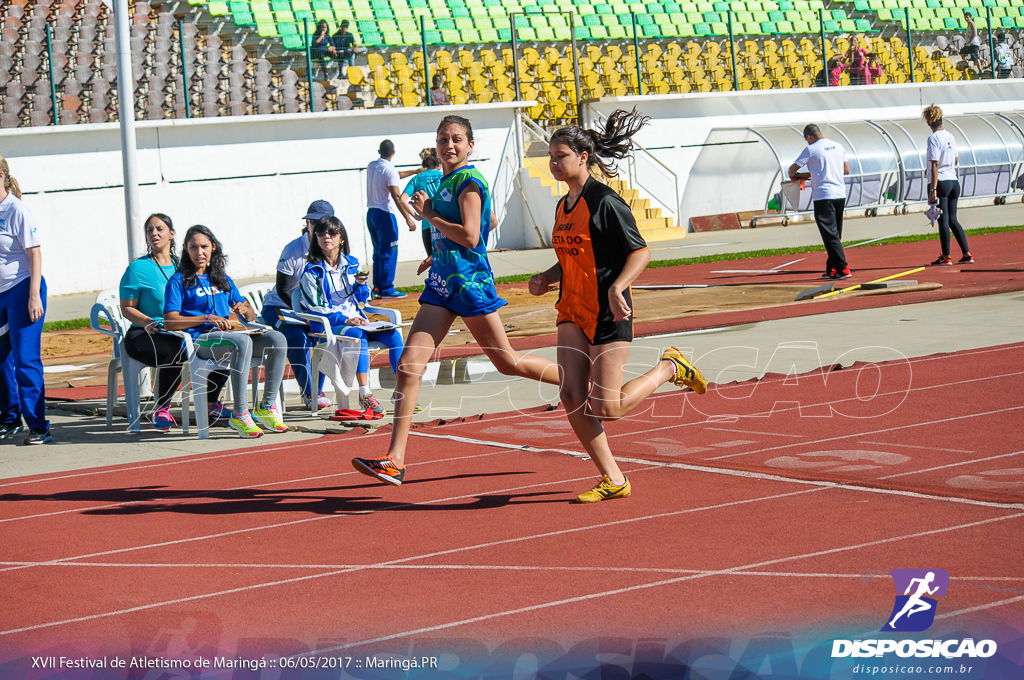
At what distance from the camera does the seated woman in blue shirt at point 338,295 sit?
948cm

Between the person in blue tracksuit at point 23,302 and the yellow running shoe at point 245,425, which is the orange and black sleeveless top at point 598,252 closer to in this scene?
the yellow running shoe at point 245,425

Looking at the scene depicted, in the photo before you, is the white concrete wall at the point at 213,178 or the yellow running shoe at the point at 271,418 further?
the white concrete wall at the point at 213,178

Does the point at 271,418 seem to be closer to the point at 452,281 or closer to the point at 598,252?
the point at 452,281

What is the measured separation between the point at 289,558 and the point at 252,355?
3.71m

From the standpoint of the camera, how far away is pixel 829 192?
1714 cm

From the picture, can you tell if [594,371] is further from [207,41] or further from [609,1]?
[609,1]

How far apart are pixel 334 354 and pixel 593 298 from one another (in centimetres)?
360

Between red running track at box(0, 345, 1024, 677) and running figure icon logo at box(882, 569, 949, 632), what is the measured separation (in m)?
0.05

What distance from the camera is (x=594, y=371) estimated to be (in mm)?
6266

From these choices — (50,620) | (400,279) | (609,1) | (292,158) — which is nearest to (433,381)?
(50,620)

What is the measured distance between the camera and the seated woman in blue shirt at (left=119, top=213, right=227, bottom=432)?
357 inches

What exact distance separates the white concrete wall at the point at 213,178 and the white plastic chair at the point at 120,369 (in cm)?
1366

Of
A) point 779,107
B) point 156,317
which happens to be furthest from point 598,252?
point 779,107

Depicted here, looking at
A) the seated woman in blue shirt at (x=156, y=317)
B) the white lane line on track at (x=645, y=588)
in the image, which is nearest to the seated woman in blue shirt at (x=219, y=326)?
the seated woman in blue shirt at (x=156, y=317)
